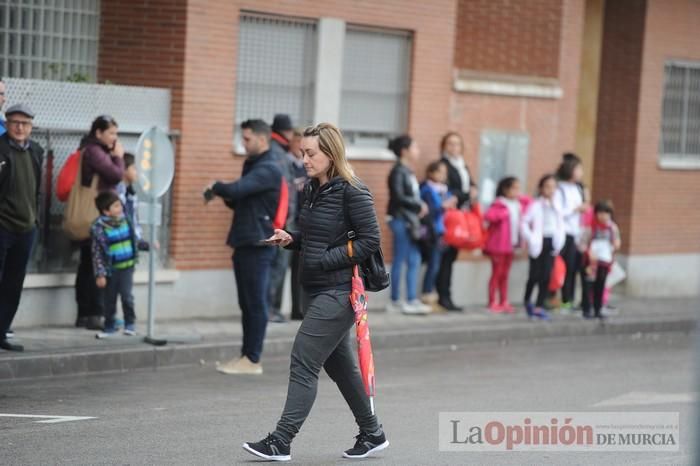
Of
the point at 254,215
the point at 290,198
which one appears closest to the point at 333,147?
the point at 254,215

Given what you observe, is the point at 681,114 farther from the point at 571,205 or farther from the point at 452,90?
the point at 452,90

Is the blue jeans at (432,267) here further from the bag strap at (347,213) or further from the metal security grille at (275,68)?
the bag strap at (347,213)

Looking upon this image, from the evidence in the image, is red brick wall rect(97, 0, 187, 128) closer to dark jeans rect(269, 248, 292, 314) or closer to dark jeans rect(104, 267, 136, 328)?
dark jeans rect(269, 248, 292, 314)

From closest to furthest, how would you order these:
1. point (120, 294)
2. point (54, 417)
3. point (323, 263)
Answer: point (323, 263) → point (54, 417) → point (120, 294)

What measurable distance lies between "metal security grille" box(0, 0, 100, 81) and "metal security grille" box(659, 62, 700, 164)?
8.92 meters

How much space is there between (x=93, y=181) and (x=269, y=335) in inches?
92.2

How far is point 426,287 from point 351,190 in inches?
318

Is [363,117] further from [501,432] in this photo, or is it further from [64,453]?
[64,453]

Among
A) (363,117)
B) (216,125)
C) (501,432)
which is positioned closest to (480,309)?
(363,117)

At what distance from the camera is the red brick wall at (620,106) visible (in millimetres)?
19281

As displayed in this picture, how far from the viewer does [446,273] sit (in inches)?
645

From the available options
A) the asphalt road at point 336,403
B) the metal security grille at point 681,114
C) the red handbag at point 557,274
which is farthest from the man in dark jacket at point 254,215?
the metal security grille at point 681,114

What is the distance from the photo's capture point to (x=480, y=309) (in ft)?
55.4

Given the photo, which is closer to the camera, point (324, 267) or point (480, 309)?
point (324, 267)
